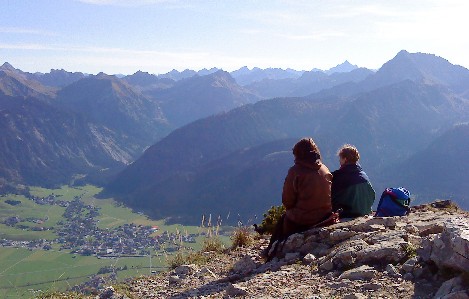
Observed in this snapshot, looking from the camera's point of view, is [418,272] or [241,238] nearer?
[418,272]

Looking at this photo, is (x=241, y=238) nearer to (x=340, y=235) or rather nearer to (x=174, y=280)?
(x=174, y=280)

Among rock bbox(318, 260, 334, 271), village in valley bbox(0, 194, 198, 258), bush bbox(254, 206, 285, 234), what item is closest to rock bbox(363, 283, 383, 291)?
rock bbox(318, 260, 334, 271)

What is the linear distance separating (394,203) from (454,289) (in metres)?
5.16

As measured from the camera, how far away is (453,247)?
5.04m

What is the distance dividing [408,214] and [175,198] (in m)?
183

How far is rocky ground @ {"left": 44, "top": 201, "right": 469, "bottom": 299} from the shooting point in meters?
5.22

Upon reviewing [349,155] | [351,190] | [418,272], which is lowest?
Result: [418,272]

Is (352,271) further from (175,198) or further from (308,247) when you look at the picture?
(175,198)

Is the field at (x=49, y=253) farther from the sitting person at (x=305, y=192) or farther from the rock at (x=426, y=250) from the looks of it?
the rock at (x=426, y=250)

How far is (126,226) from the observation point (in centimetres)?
13775

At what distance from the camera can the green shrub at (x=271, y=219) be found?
422 inches

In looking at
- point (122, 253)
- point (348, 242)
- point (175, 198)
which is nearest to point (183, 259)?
point (348, 242)

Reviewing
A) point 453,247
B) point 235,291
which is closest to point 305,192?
point 235,291

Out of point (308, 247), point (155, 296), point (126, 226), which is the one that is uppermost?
point (308, 247)
